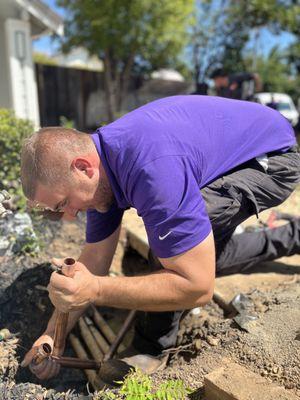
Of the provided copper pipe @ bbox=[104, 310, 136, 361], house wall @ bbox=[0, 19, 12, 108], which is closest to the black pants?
copper pipe @ bbox=[104, 310, 136, 361]

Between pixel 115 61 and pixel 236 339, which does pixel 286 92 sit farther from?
pixel 236 339

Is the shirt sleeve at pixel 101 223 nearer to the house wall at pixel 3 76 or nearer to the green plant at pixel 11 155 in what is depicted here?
the green plant at pixel 11 155

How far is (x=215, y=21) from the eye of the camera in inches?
763

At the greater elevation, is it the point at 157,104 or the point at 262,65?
the point at 157,104

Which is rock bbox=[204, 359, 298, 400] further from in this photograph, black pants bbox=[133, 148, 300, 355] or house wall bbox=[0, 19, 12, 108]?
house wall bbox=[0, 19, 12, 108]

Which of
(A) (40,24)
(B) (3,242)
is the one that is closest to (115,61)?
(A) (40,24)

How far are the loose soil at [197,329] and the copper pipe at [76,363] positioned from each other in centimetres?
14

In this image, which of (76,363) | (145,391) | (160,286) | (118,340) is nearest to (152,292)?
(160,286)

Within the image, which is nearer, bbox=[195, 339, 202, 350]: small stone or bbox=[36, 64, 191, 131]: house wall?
bbox=[195, 339, 202, 350]: small stone

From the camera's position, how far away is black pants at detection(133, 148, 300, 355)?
2.18 meters

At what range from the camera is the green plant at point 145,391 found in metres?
1.70

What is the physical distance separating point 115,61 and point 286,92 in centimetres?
1574

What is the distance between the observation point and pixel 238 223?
2445 mm

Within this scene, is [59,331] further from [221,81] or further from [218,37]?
[218,37]
